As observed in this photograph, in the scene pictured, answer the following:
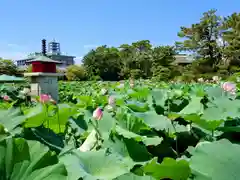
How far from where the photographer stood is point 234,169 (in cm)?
39

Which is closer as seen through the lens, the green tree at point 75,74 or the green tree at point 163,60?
the green tree at point 163,60

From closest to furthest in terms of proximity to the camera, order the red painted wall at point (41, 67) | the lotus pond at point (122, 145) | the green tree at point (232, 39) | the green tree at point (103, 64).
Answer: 1. the lotus pond at point (122, 145)
2. the red painted wall at point (41, 67)
3. the green tree at point (232, 39)
4. the green tree at point (103, 64)

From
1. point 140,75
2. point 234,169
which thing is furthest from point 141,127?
point 140,75

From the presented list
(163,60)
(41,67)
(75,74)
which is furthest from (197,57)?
(41,67)

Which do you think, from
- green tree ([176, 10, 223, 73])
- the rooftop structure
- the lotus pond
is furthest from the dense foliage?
the lotus pond

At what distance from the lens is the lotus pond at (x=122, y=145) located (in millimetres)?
396

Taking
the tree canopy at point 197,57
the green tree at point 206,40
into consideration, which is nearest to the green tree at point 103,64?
the tree canopy at point 197,57

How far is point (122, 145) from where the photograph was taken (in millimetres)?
659

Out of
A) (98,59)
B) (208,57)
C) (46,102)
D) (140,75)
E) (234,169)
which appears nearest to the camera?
(234,169)

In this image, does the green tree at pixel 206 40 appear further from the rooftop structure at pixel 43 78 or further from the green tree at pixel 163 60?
the rooftop structure at pixel 43 78

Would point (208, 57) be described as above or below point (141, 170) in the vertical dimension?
above

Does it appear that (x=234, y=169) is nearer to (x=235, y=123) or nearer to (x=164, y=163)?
(x=164, y=163)

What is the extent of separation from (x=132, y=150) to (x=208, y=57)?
19.7 m

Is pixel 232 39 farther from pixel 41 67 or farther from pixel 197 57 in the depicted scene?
pixel 41 67
